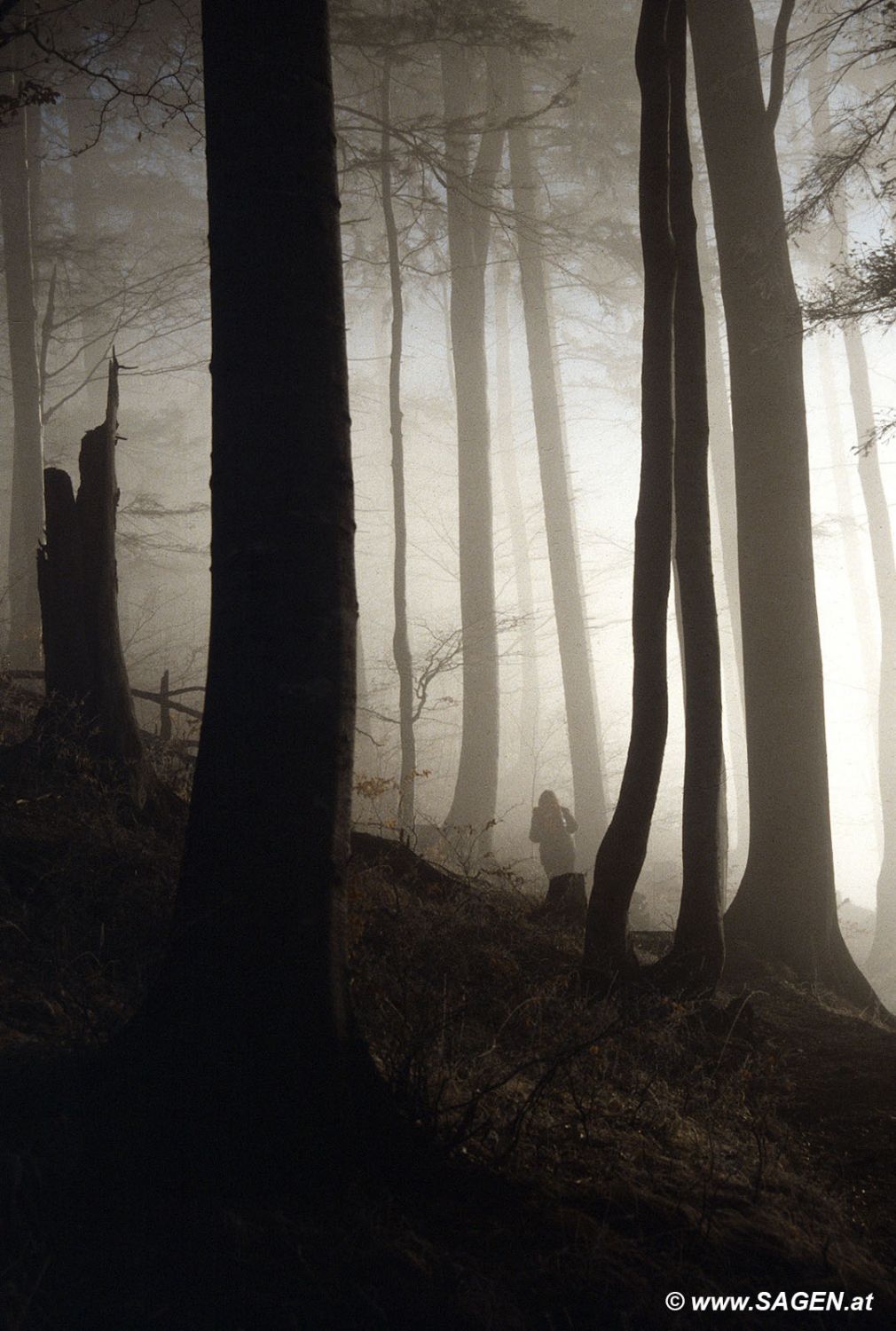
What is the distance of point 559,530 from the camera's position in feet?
53.3

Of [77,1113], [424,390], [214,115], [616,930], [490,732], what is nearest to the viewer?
[77,1113]

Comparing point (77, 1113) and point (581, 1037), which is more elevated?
point (77, 1113)

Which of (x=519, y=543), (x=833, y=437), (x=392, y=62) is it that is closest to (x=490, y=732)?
(x=392, y=62)

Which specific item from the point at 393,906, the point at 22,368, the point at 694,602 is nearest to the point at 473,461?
the point at 22,368

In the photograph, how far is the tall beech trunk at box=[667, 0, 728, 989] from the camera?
5.10 m

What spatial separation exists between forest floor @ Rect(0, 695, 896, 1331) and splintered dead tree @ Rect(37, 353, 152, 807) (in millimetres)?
1237

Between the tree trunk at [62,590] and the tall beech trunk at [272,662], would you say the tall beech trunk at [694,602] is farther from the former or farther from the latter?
the tree trunk at [62,590]

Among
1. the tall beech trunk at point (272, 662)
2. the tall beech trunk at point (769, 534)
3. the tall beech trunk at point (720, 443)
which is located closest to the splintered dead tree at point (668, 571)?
the tall beech trunk at point (769, 534)

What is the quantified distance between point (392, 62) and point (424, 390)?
53.2 ft

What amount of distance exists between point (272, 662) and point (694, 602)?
3579mm

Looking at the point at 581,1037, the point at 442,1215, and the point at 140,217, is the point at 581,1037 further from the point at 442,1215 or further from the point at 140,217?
the point at 140,217

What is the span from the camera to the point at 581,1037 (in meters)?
3.83

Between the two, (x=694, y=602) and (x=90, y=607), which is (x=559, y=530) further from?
(x=90, y=607)

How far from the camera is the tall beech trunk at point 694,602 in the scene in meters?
5.10
